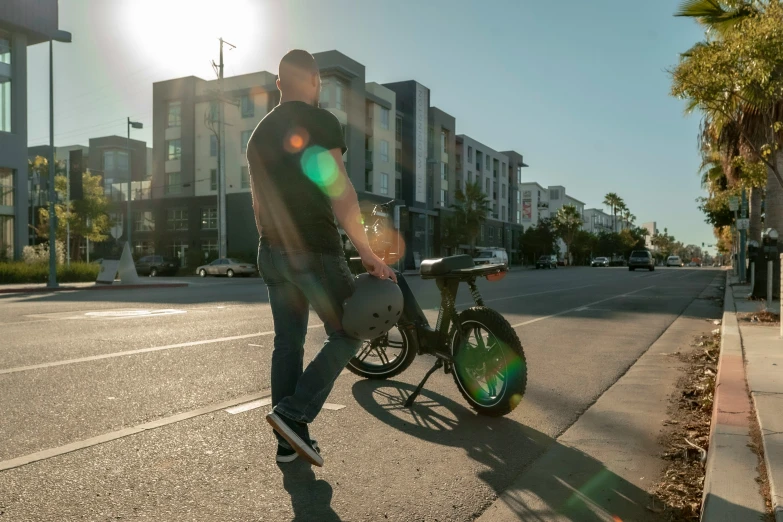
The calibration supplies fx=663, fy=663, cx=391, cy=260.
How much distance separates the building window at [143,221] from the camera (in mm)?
53844

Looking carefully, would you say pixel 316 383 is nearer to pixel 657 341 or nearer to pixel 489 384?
pixel 489 384

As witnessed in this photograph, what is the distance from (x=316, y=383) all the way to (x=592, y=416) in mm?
2185

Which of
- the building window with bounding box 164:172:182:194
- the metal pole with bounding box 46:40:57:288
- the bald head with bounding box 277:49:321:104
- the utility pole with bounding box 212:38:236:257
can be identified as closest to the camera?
the bald head with bounding box 277:49:321:104

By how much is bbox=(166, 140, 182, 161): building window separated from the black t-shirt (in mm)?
52098

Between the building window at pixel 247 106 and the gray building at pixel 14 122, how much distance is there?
17447 mm

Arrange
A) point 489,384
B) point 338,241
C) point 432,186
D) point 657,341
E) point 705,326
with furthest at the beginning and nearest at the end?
point 432,186
point 705,326
point 657,341
point 489,384
point 338,241

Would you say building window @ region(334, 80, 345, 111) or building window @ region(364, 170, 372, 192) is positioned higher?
building window @ region(334, 80, 345, 111)

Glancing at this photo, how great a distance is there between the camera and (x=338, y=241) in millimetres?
3242

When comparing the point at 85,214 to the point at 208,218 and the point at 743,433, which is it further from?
the point at 743,433

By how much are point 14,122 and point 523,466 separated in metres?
34.8

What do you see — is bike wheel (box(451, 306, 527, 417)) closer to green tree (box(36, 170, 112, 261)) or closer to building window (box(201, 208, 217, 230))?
green tree (box(36, 170, 112, 261))

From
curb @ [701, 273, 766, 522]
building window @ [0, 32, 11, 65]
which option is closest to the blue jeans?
curb @ [701, 273, 766, 522]

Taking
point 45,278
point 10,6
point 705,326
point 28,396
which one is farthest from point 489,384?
point 10,6

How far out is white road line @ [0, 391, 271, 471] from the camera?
3.26 meters
